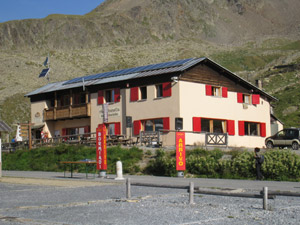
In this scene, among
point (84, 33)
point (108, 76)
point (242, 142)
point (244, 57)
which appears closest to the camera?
point (242, 142)

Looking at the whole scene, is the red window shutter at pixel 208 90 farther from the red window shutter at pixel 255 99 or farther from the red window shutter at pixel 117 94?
the red window shutter at pixel 117 94

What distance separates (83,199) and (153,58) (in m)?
120

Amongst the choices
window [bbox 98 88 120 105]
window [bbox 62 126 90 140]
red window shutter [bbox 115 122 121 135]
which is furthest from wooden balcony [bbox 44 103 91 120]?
red window shutter [bbox 115 122 121 135]

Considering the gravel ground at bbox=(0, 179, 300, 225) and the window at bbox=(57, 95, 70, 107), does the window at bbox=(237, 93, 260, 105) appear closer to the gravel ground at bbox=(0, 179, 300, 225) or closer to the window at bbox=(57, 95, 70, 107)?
the window at bbox=(57, 95, 70, 107)

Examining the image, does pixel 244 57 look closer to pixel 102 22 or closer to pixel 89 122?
pixel 102 22

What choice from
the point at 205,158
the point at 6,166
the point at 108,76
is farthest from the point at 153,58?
the point at 205,158

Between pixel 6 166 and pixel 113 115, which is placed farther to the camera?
pixel 113 115

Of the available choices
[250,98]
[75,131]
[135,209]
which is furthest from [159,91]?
[135,209]

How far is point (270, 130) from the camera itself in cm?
3931

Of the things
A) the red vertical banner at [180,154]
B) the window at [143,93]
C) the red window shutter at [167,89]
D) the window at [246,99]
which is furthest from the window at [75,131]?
the red vertical banner at [180,154]

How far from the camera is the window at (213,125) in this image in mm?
33159

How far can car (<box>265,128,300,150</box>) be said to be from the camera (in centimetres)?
3209

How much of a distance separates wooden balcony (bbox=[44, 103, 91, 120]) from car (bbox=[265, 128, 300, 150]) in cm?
1403

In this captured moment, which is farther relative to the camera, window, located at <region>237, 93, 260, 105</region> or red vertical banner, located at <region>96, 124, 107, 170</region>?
window, located at <region>237, 93, 260, 105</region>
